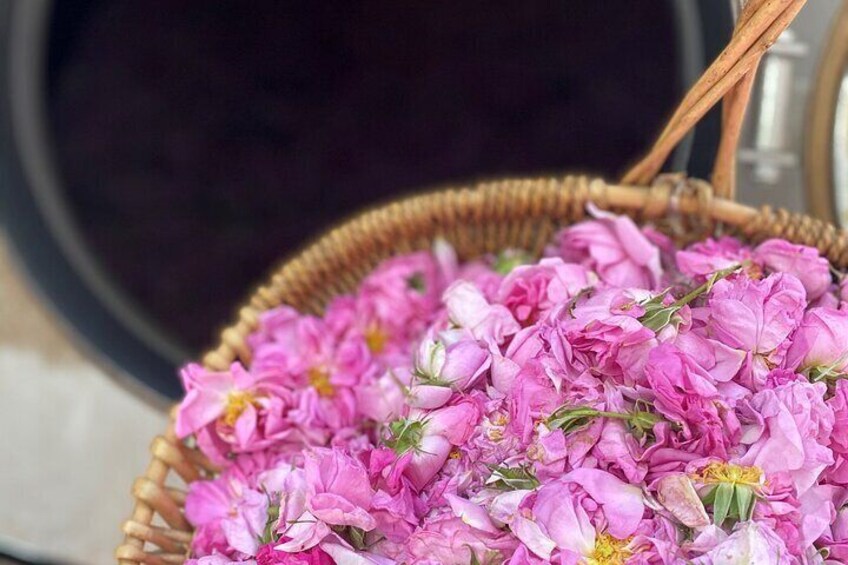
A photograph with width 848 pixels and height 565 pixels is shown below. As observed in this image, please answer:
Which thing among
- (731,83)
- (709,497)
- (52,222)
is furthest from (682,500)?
(52,222)

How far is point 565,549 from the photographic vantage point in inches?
15.0

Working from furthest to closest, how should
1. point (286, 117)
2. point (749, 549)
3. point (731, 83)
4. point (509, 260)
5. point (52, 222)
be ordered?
point (286, 117), point (52, 222), point (509, 260), point (731, 83), point (749, 549)

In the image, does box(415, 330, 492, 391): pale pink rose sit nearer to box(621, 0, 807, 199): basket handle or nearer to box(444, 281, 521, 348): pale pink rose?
box(444, 281, 521, 348): pale pink rose

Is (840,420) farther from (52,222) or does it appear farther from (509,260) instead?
(52,222)

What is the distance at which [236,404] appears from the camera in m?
0.52

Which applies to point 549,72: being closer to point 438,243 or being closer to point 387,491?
point 438,243

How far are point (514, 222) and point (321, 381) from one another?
17 cm

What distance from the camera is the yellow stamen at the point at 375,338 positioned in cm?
61

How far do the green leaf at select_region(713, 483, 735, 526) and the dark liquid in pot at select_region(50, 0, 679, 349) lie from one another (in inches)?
19.7

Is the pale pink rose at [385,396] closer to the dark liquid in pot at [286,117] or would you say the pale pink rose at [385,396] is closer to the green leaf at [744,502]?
the green leaf at [744,502]

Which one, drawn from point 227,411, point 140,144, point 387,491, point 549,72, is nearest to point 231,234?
point 140,144

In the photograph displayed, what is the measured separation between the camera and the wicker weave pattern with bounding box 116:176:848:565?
20.8 inches

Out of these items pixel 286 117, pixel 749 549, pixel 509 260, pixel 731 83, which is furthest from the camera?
pixel 286 117

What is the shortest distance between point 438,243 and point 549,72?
33 centimetres
